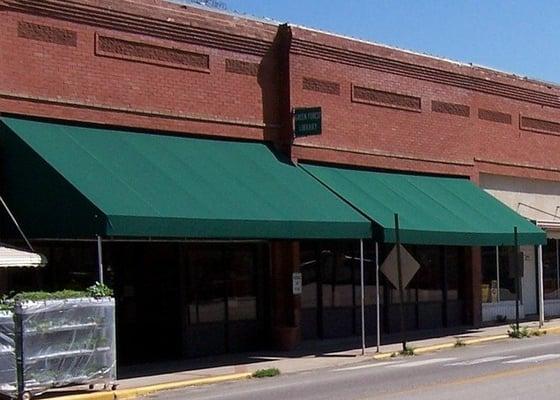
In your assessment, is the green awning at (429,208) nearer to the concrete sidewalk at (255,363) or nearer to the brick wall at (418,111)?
the brick wall at (418,111)

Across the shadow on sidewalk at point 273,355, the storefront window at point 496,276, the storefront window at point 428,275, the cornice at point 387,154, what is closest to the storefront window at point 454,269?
the storefront window at point 428,275

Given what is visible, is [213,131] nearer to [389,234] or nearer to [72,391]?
[389,234]

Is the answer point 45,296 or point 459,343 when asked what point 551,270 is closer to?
point 459,343

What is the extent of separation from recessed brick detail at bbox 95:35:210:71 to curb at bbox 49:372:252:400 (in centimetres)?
687

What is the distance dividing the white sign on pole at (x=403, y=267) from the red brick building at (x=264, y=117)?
2.17 meters

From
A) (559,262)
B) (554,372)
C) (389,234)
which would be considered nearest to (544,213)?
(559,262)

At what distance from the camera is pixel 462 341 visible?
27062 millimetres

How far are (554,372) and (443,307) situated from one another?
43.5 feet

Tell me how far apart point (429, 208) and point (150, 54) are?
8.81 meters

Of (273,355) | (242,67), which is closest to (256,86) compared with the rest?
(242,67)

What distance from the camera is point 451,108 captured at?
3139 cm

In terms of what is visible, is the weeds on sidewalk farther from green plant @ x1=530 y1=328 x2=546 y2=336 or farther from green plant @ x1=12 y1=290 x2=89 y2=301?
green plant @ x1=12 y1=290 x2=89 y2=301

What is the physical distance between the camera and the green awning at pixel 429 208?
81.8ft

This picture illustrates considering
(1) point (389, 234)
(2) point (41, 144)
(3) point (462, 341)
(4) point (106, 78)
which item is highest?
(4) point (106, 78)
